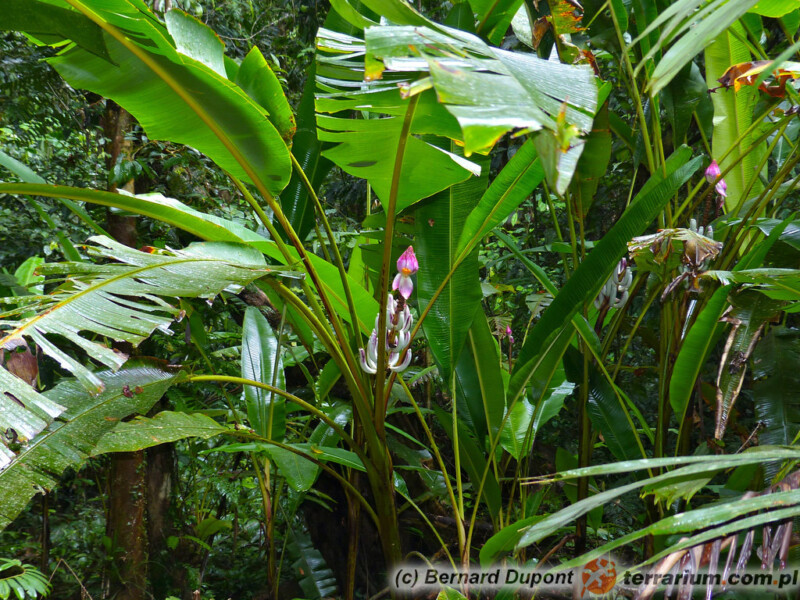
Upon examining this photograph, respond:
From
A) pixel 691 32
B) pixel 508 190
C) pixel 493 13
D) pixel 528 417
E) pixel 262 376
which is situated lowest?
pixel 528 417

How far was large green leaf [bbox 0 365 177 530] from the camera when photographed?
882mm

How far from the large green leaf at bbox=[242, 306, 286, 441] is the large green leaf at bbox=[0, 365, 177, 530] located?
1.57 feet

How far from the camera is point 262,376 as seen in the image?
5.76ft

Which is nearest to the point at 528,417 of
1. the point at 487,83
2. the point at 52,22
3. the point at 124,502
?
the point at 487,83

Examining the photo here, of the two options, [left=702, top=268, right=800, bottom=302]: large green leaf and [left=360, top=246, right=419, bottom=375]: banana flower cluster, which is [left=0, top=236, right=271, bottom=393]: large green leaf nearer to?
[left=360, top=246, right=419, bottom=375]: banana flower cluster

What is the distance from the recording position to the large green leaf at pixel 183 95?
3.67 ft

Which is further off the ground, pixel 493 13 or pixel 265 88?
pixel 493 13

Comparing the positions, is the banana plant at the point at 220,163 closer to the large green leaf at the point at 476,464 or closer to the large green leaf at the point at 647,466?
the large green leaf at the point at 476,464

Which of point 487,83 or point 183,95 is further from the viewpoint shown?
point 183,95

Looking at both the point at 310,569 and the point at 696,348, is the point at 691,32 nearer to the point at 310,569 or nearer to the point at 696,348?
the point at 696,348

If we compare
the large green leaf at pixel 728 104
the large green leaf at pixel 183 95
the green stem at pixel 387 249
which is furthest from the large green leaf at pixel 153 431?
the large green leaf at pixel 728 104

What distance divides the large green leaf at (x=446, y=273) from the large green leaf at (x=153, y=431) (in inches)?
22.2

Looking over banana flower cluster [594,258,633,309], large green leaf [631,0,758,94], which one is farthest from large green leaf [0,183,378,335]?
large green leaf [631,0,758,94]

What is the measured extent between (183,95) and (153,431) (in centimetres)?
70
